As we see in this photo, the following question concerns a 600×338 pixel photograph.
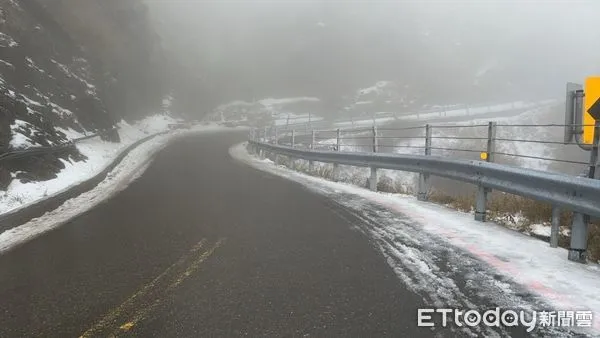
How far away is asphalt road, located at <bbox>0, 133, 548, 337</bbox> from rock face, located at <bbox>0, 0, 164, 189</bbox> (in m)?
5.36

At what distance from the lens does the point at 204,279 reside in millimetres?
5148

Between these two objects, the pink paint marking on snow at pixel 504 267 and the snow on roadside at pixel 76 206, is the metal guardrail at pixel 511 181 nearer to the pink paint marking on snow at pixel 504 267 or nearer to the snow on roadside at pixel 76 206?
the pink paint marking on snow at pixel 504 267

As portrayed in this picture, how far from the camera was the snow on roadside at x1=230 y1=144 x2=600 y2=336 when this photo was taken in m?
4.51

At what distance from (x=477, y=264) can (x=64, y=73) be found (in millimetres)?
25920

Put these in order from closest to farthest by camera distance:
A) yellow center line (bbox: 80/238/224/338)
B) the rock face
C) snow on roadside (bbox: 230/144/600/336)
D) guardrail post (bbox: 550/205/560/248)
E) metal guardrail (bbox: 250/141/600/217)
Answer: yellow center line (bbox: 80/238/224/338)
snow on roadside (bbox: 230/144/600/336)
metal guardrail (bbox: 250/141/600/217)
guardrail post (bbox: 550/205/560/248)
the rock face

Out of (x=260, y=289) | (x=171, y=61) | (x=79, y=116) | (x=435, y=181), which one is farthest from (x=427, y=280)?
(x=171, y=61)

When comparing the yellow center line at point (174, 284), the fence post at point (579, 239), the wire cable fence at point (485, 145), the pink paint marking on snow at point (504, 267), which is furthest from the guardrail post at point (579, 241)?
the wire cable fence at point (485, 145)

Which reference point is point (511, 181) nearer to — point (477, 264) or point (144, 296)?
point (477, 264)

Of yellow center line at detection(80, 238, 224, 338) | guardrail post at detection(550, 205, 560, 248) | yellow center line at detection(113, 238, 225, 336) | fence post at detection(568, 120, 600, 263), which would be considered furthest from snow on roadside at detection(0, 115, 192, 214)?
fence post at detection(568, 120, 600, 263)

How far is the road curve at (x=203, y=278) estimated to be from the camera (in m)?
4.04

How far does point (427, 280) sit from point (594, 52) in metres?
104

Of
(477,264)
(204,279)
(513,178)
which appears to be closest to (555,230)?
(513,178)

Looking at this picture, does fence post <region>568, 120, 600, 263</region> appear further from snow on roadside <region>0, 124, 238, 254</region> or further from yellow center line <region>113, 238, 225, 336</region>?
snow on roadside <region>0, 124, 238, 254</region>

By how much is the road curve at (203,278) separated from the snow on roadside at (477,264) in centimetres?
33
